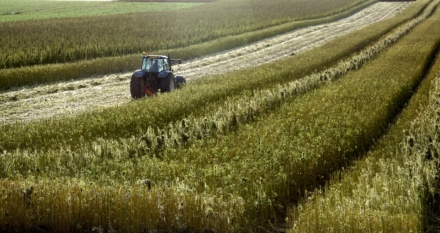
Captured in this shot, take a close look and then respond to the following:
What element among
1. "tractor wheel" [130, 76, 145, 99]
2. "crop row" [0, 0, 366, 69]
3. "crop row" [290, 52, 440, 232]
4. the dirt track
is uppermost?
"crop row" [290, 52, 440, 232]

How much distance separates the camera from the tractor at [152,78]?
17844mm

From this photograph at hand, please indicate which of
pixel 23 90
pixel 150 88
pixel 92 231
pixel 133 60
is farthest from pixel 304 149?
pixel 133 60

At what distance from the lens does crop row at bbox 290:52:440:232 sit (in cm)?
714

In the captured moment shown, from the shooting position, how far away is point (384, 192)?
8.19 metres

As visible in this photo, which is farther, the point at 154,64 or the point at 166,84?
the point at 154,64

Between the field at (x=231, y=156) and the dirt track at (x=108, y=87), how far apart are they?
4.5 inches

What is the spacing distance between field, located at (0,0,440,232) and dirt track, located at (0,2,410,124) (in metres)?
0.11

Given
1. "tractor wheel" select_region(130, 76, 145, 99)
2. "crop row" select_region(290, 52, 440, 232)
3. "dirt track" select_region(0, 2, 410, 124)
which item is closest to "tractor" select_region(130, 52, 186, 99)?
"tractor wheel" select_region(130, 76, 145, 99)

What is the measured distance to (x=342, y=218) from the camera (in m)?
7.24

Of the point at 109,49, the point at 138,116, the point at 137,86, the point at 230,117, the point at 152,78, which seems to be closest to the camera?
the point at 138,116

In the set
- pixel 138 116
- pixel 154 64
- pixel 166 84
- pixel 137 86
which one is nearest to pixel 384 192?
pixel 138 116

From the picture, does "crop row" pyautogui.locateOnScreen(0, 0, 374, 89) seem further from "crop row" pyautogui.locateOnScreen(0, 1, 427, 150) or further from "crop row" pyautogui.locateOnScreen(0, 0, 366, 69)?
"crop row" pyautogui.locateOnScreen(0, 1, 427, 150)

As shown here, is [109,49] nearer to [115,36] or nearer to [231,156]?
[115,36]

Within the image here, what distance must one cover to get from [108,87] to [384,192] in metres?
15.7
